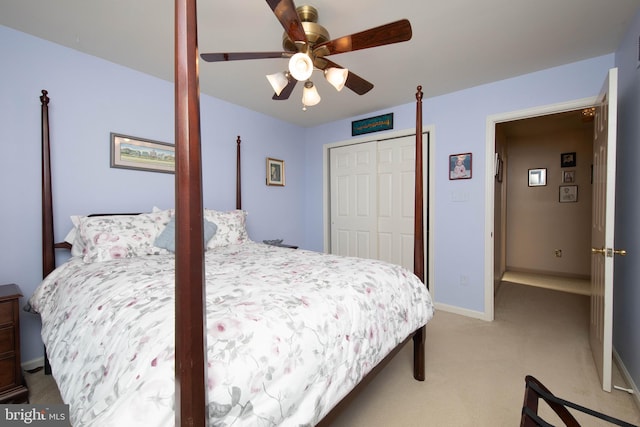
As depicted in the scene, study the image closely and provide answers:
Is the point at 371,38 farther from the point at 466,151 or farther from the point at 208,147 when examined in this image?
the point at 208,147

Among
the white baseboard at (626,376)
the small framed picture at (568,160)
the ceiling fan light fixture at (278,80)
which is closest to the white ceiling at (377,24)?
the ceiling fan light fixture at (278,80)

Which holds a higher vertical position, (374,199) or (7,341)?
(374,199)

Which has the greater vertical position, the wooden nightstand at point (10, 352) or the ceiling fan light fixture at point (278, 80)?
the ceiling fan light fixture at point (278, 80)

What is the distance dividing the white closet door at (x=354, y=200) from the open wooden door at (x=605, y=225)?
2179mm

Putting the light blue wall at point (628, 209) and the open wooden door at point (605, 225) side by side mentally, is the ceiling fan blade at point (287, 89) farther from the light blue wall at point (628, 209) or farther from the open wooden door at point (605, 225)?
the light blue wall at point (628, 209)

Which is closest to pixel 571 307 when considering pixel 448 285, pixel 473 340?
pixel 448 285

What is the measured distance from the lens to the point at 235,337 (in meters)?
0.84

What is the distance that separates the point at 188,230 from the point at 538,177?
5.80 m

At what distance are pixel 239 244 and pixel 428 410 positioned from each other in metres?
1.93

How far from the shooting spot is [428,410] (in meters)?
1.60

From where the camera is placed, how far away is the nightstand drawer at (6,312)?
1587 millimetres

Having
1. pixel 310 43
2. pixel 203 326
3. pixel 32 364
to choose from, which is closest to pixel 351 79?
pixel 310 43

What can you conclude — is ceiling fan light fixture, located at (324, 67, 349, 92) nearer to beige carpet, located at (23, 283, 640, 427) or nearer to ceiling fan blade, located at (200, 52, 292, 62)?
ceiling fan blade, located at (200, 52, 292, 62)

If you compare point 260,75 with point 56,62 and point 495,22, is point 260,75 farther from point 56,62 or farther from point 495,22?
point 495,22
